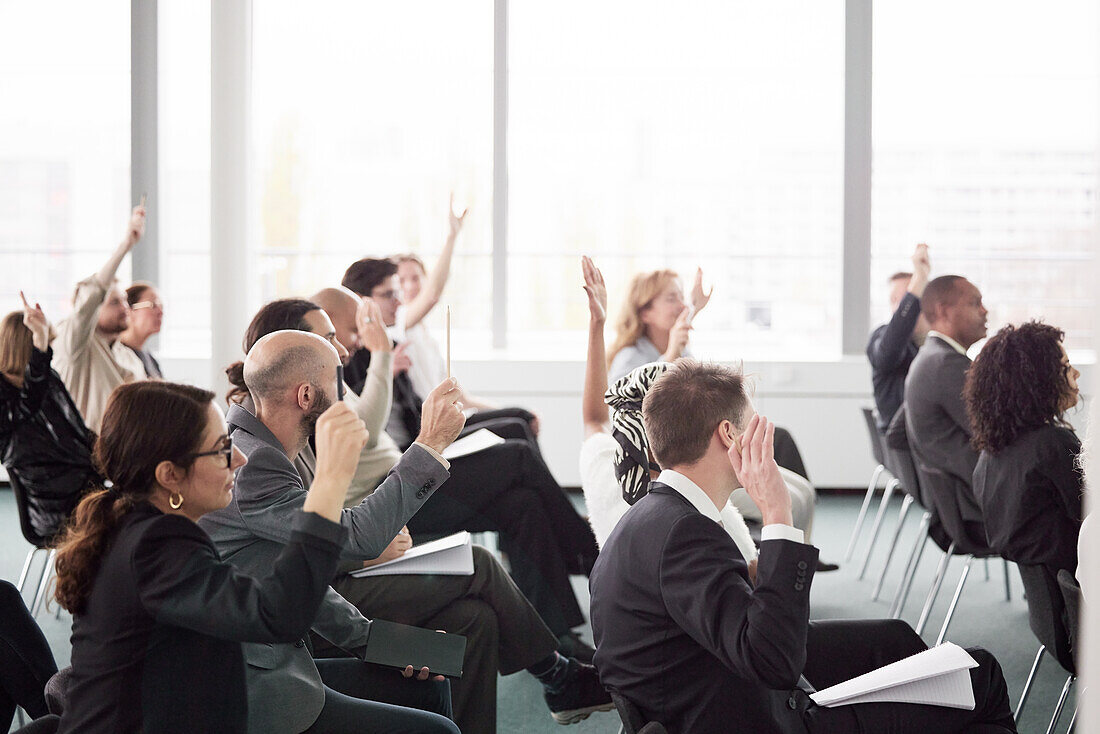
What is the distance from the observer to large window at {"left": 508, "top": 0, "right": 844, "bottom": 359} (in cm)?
651

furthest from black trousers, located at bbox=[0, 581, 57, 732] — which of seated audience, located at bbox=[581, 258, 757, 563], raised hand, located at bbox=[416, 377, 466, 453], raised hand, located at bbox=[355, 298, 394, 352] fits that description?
raised hand, located at bbox=[355, 298, 394, 352]

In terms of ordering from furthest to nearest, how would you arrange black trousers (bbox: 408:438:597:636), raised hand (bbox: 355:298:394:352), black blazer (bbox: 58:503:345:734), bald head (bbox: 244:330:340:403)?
black trousers (bbox: 408:438:597:636), raised hand (bbox: 355:298:394:352), bald head (bbox: 244:330:340:403), black blazer (bbox: 58:503:345:734)

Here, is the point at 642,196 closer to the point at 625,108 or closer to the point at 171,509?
the point at 625,108

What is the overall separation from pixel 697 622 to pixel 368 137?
553cm

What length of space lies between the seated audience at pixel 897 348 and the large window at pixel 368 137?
2794 millimetres

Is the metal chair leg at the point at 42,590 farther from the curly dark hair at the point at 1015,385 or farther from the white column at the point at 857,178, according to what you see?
the white column at the point at 857,178

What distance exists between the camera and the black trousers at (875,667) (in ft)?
5.85

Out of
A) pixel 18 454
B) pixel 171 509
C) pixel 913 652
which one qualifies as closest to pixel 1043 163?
pixel 913 652

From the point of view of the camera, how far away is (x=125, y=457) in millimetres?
1493

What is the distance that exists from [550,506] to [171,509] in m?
1.96

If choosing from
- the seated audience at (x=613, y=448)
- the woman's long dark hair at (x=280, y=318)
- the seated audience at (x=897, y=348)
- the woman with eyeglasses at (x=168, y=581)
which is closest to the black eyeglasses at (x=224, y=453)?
the woman with eyeglasses at (x=168, y=581)

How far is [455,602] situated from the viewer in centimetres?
254

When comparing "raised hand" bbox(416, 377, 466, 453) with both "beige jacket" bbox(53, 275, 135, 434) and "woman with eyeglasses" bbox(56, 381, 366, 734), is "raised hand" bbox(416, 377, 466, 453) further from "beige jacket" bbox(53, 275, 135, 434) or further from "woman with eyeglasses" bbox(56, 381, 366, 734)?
"beige jacket" bbox(53, 275, 135, 434)

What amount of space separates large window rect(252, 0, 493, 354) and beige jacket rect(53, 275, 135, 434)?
2.55 meters
